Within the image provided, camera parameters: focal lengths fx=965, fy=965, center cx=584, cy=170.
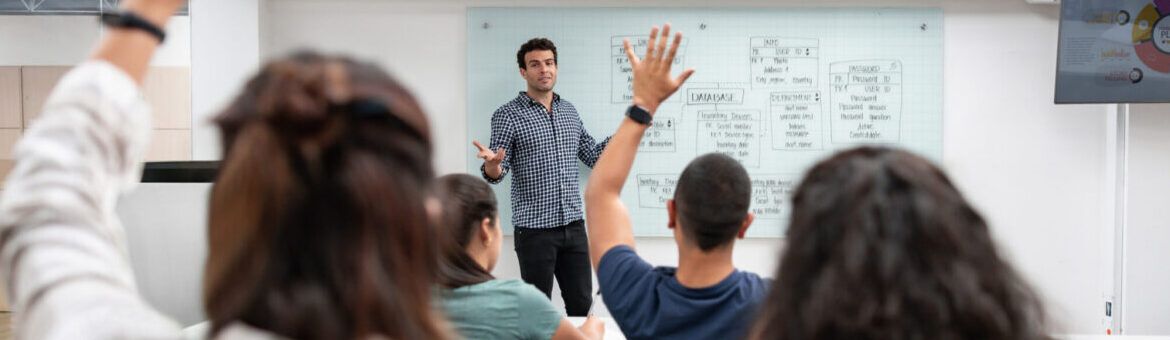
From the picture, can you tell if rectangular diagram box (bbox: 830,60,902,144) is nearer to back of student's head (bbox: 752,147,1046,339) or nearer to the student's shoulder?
the student's shoulder

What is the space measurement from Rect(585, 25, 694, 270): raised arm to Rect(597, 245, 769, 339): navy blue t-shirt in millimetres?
35

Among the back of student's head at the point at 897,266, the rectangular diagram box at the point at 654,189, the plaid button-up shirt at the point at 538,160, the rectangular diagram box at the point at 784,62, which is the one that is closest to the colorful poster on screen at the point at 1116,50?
the rectangular diagram box at the point at 784,62

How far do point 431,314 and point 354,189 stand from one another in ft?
0.38

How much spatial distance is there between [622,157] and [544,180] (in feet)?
8.73

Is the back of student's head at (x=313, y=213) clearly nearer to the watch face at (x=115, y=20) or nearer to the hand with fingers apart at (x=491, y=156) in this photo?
the watch face at (x=115, y=20)

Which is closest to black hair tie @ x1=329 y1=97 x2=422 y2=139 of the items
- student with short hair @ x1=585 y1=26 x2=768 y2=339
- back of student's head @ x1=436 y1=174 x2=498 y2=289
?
student with short hair @ x1=585 y1=26 x2=768 y2=339

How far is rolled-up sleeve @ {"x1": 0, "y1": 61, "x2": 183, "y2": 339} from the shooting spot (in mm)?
613

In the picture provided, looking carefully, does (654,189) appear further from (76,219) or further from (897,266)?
(76,219)

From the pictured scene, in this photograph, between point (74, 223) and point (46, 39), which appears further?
point (46, 39)

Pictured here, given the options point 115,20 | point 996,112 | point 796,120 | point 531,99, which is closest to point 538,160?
point 531,99

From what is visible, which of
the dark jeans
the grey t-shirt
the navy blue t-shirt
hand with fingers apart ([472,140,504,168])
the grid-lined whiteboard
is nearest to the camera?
the navy blue t-shirt

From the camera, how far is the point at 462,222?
6.42 feet

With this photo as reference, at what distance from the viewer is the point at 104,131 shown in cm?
67

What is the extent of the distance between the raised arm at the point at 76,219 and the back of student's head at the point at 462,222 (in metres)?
1.06
